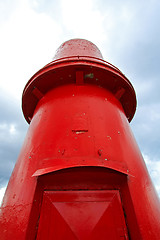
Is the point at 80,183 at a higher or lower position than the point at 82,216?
higher

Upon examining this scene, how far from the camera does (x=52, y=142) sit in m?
1.95

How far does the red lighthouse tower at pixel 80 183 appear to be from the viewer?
54.7 inches

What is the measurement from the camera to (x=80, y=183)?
1.66 metres

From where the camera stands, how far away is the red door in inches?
53.1

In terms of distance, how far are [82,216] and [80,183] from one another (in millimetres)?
325

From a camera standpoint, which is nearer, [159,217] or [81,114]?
[159,217]

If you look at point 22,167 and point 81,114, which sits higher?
point 81,114

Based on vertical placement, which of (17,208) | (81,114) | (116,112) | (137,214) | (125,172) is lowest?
(137,214)

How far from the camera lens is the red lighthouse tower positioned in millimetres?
1391

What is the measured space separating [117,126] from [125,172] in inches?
31.9

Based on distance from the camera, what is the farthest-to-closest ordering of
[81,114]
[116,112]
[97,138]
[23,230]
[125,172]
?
[116,112]
[81,114]
[97,138]
[125,172]
[23,230]

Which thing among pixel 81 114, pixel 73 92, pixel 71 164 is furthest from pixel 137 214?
pixel 73 92

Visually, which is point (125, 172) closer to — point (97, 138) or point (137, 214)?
point (137, 214)

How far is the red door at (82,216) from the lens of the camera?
4.42 ft
